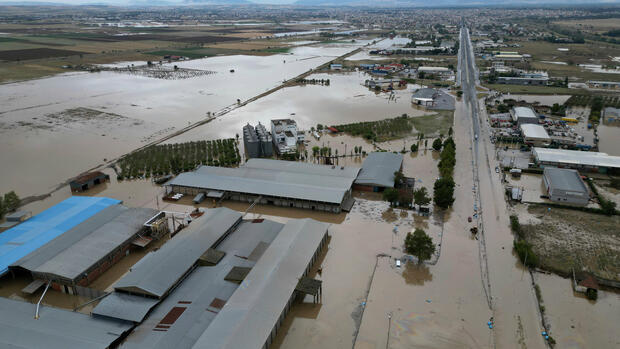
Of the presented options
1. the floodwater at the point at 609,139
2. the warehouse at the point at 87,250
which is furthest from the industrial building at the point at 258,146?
the floodwater at the point at 609,139

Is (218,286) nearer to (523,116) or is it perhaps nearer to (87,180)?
(87,180)

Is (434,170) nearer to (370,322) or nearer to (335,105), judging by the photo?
(370,322)

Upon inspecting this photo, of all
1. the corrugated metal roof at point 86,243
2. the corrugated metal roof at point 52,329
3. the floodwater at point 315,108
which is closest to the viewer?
the corrugated metal roof at point 52,329

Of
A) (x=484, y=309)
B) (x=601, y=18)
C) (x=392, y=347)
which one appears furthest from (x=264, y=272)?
(x=601, y=18)

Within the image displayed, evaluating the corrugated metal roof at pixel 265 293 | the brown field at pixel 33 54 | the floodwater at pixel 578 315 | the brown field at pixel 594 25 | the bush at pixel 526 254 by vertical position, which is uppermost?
the brown field at pixel 594 25

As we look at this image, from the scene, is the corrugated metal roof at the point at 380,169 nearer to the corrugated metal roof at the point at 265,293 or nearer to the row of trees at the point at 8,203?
the corrugated metal roof at the point at 265,293

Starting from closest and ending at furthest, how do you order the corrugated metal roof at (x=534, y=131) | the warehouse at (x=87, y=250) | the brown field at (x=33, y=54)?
the warehouse at (x=87, y=250), the corrugated metal roof at (x=534, y=131), the brown field at (x=33, y=54)

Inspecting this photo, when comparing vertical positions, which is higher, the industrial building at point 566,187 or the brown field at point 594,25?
the brown field at point 594,25

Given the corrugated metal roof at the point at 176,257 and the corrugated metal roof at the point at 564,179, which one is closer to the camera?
the corrugated metal roof at the point at 176,257
